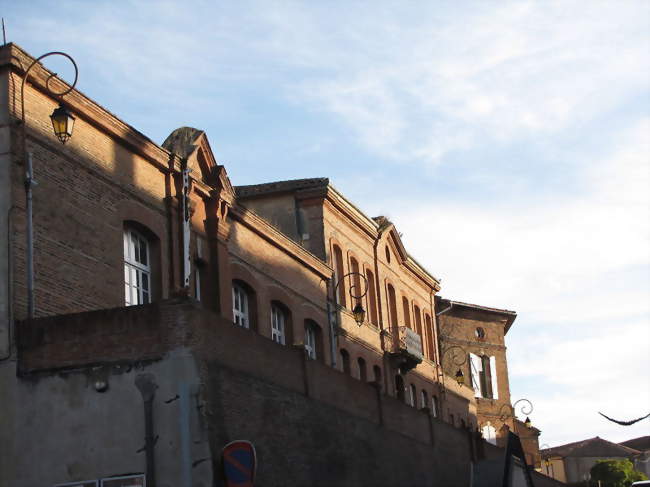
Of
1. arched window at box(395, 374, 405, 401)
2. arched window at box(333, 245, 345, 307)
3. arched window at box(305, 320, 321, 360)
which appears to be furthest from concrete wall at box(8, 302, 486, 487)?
arched window at box(395, 374, 405, 401)

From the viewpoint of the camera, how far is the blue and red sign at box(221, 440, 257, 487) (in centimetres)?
1667

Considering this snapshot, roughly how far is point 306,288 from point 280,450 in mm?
13019

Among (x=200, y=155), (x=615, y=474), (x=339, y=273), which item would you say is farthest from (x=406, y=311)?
(x=615, y=474)

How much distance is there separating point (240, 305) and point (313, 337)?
202 inches

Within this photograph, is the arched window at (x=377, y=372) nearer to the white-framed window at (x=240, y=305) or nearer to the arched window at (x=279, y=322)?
the arched window at (x=279, y=322)

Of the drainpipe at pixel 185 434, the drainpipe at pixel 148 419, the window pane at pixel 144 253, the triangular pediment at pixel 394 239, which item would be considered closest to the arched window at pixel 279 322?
the window pane at pixel 144 253

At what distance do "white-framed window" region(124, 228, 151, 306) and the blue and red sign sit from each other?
575 cm

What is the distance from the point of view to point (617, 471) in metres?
69.2

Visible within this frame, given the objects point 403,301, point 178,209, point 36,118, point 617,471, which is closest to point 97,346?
point 36,118

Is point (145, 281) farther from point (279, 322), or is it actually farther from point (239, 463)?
point (279, 322)

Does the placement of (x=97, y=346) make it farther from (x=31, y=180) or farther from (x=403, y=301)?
(x=403, y=301)

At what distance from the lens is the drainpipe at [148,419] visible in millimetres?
16391

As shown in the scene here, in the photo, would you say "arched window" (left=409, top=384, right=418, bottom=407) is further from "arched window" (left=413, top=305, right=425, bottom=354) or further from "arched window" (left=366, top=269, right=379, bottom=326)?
"arched window" (left=366, top=269, right=379, bottom=326)

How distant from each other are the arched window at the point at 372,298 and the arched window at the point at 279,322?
7.74 metres
